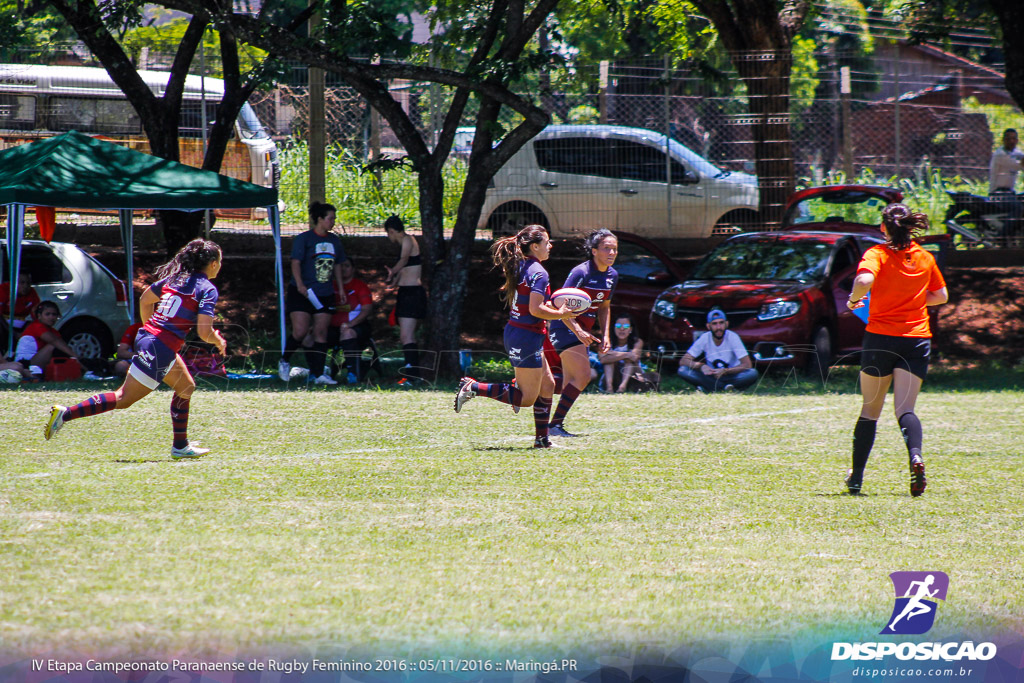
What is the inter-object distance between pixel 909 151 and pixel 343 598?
1761cm

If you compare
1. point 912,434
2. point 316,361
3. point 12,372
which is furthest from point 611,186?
point 912,434

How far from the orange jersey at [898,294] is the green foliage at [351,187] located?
1222cm

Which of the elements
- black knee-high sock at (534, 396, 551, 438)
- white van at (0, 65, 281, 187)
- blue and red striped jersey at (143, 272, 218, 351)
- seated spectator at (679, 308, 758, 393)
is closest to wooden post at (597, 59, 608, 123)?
white van at (0, 65, 281, 187)

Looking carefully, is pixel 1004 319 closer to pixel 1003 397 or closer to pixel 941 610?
pixel 1003 397

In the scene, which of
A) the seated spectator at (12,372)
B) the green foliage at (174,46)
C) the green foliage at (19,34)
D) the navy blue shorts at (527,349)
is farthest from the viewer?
the green foliage at (174,46)

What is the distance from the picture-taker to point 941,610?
195 inches

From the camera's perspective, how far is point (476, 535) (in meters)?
6.19

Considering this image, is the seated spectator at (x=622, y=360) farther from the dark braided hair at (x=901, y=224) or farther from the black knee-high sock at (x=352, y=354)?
the dark braided hair at (x=901, y=224)

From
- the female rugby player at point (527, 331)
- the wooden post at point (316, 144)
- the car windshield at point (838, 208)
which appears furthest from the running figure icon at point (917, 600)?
the wooden post at point (316, 144)

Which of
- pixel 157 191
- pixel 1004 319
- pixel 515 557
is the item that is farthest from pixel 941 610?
pixel 1004 319

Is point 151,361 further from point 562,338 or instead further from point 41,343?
point 41,343

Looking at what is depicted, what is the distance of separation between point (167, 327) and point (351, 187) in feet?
38.7

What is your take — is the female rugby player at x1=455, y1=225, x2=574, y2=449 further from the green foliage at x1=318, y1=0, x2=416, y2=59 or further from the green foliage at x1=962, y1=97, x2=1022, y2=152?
the green foliage at x1=962, y1=97, x2=1022, y2=152

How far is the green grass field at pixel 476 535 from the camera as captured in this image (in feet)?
15.3
